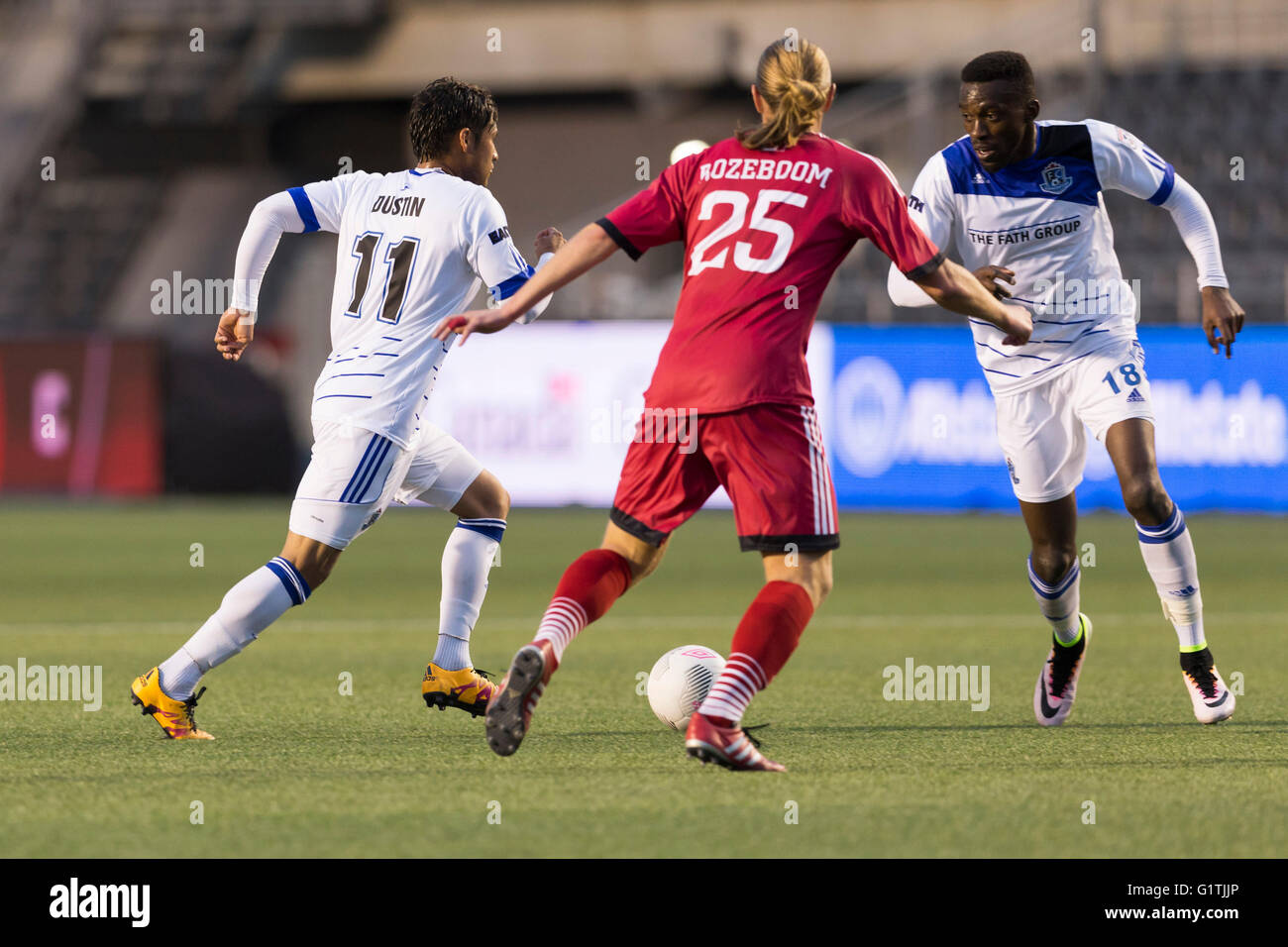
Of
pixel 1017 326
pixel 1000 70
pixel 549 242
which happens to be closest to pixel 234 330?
pixel 549 242

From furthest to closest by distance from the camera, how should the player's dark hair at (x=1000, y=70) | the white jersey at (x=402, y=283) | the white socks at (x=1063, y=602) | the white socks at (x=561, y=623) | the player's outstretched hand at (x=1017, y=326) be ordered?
the white socks at (x=1063, y=602) → the player's dark hair at (x=1000, y=70) → the white jersey at (x=402, y=283) → the player's outstretched hand at (x=1017, y=326) → the white socks at (x=561, y=623)

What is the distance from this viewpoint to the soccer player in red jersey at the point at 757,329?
538 cm

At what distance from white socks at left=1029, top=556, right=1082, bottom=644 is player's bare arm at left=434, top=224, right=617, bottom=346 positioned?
222cm

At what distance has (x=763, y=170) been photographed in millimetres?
5453

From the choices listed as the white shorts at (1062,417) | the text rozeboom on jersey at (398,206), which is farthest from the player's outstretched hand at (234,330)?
the white shorts at (1062,417)

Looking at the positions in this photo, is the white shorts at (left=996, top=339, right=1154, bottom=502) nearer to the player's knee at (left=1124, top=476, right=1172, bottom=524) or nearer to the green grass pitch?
the player's knee at (left=1124, top=476, right=1172, bottom=524)

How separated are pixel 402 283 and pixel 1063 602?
256 cm

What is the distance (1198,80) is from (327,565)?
A: 18669 mm

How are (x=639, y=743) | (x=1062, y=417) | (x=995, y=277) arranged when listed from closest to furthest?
(x=995, y=277), (x=639, y=743), (x=1062, y=417)

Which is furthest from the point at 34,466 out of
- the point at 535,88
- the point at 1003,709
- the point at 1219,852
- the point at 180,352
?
the point at 1219,852

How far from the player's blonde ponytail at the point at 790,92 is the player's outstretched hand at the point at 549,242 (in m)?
0.90

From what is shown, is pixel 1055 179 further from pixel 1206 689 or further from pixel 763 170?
pixel 1206 689

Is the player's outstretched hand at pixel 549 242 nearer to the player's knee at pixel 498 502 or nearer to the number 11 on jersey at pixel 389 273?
the number 11 on jersey at pixel 389 273

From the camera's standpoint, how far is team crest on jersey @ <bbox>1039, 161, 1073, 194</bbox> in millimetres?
6707
